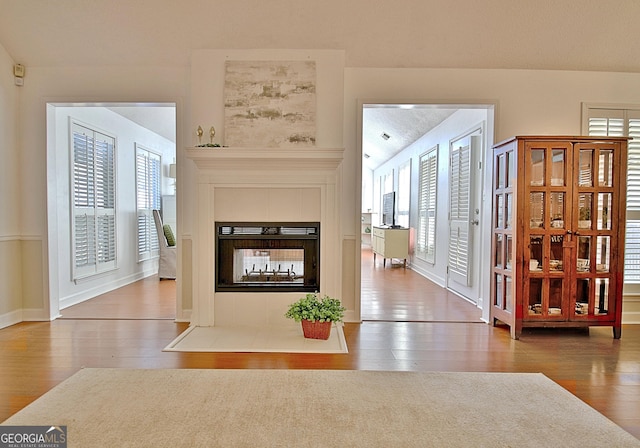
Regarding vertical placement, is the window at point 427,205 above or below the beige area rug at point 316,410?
above

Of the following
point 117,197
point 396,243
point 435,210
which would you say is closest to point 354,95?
point 435,210

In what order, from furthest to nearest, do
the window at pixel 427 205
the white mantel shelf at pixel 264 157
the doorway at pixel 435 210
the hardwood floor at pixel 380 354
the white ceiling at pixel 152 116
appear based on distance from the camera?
the window at pixel 427 205, the white ceiling at pixel 152 116, the doorway at pixel 435 210, the white mantel shelf at pixel 264 157, the hardwood floor at pixel 380 354

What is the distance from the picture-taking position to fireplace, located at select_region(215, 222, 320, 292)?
362 cm

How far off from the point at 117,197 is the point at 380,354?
4454 mm

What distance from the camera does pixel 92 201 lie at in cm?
483

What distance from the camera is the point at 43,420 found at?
1.87m

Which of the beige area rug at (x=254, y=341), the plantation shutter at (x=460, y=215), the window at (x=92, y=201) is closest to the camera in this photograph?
the beige area rug at (x=254, y=341)

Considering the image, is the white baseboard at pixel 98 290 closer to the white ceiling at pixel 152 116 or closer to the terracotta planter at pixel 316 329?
the white ceiling at pixel 152 116

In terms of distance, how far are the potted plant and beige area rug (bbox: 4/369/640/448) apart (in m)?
0.65

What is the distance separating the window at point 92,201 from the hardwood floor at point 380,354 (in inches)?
39.0

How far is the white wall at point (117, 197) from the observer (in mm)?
3916

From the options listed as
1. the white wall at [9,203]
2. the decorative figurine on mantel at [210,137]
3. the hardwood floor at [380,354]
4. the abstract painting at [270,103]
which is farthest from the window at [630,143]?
the white wall at [9,203]

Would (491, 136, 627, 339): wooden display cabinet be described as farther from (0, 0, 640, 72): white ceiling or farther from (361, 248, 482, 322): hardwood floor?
(0, 0, 640, 72): white ceiling

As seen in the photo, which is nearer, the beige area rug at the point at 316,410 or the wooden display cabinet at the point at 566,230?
the beige area rug at the point at 316,410
